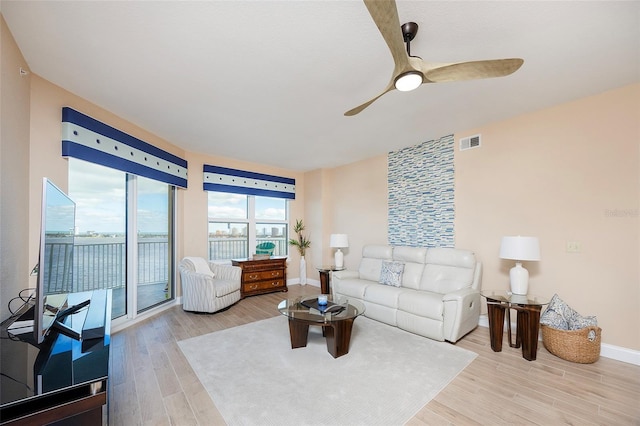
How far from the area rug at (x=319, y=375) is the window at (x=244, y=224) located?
225cm

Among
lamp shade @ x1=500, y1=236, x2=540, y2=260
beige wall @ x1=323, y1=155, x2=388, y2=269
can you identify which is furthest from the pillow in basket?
beige wall @ x1=323, y1=155, x2=388, y2=269

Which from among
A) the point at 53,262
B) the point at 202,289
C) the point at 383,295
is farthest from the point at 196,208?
the point at 383,295

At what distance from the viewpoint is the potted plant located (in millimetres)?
5879

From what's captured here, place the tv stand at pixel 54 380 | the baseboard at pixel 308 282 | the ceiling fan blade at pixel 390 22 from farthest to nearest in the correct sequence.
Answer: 1. the baseboard at pixel 308 282
2. the ceiling fan blade at pixel 390 22
3. the tv stand at pixel 54 380

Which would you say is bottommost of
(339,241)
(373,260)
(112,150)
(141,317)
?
(141,317)

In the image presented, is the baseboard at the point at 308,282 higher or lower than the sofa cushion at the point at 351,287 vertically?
lower

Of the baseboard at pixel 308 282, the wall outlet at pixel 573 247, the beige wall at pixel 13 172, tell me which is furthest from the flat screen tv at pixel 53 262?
the wall outlet at pixel 573 247

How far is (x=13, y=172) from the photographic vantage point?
6.17 ft

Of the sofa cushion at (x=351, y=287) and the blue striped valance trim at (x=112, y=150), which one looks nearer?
the blue striped valance trim at (x=112, y=150)

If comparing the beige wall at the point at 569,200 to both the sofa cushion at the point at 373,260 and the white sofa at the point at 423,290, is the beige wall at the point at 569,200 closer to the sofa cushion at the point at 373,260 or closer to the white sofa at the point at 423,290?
the white sofa at the point at 423,290

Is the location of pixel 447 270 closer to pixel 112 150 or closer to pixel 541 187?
pixel 541 187

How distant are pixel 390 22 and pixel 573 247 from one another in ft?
10.1

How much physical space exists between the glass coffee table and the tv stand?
1.59m

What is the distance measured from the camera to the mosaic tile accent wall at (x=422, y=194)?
382 cm
